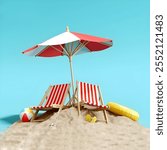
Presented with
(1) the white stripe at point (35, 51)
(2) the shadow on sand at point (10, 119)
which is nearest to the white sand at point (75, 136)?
(2) the shadow on sand at point (10, 119)

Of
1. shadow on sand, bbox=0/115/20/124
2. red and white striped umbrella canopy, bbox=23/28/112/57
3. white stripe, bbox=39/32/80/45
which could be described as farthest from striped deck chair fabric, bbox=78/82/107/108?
shadow on sand, bbox=0/115/20/124

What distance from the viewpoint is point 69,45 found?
7.50m

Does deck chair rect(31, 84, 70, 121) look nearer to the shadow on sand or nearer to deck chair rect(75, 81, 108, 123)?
deck chair rect(75, 81, 108, 123)

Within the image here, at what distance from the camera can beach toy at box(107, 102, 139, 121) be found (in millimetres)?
7324

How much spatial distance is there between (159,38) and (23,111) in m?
3.79

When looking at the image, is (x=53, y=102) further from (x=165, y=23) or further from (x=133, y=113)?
(x=165, y=23)

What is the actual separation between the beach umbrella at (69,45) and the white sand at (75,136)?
145 centimetres

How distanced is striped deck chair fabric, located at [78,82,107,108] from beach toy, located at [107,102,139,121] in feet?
1.25

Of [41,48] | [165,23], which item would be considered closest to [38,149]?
[165,23]

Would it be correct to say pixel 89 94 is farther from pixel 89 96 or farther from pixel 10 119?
pixel 10 119

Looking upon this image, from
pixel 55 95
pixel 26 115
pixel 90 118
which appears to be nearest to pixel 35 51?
pixel 55 95

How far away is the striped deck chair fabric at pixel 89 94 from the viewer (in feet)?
22.9

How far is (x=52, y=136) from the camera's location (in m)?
5.43

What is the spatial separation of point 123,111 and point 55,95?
1.62m
